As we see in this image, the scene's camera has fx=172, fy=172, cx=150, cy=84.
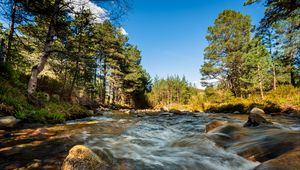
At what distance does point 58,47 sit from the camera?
377 inches

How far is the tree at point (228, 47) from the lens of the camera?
941 inches

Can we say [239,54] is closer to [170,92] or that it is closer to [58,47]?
[58,47]

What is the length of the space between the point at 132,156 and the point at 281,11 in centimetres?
778

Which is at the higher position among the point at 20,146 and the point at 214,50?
the point at 214,50

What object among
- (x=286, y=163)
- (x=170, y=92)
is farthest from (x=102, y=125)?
(x=170, y=92)

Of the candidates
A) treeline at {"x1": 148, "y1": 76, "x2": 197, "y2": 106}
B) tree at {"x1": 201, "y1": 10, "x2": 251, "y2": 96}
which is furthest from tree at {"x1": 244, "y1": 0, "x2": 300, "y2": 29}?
treeline at {"x1": 148, "y1": 76, "x2": 197, "y2": 106}

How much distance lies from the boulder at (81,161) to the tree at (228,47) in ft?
79.1

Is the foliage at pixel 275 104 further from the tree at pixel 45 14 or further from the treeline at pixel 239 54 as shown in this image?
the tree at pixel 45 14

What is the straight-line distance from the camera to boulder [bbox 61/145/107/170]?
2195mm

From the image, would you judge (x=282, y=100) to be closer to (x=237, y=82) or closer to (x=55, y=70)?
(x=237, y=82)

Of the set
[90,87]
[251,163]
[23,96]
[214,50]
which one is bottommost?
[251,163]

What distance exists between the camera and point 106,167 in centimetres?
246

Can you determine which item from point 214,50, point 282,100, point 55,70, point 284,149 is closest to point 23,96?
point 55,70

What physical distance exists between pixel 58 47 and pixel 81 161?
354 inches
